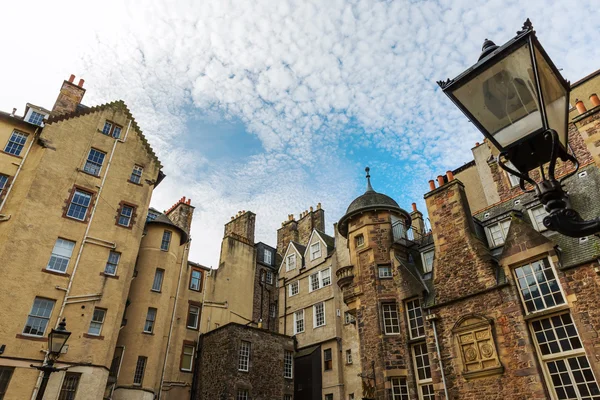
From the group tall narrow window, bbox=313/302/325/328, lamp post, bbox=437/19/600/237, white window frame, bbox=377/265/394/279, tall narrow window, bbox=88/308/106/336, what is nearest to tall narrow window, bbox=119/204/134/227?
tall narrow window, bbox=88/308/106/336

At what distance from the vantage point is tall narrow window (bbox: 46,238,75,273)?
22020 millimetres

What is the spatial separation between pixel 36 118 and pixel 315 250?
902 inches

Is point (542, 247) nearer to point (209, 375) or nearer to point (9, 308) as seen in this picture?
point (209, 375)

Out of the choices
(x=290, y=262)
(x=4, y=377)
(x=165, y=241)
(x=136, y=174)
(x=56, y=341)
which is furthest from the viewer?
(x=290, y=262)

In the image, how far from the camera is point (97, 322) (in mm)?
22328

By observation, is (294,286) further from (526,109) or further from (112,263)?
(526,109)

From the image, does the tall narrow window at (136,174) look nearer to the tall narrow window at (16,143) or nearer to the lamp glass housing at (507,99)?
the tall narrow window at (16,143)

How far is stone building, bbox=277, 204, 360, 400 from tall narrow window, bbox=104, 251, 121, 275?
15095 mm

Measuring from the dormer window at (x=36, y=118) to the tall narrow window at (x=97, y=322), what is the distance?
1298 centimetres

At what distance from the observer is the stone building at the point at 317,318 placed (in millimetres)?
27688

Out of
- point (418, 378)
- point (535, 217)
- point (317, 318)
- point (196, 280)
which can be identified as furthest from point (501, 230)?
point (196, 280)

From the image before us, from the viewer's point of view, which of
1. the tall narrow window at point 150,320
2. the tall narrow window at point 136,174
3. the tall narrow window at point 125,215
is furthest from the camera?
the tall narrow window at point 136,174

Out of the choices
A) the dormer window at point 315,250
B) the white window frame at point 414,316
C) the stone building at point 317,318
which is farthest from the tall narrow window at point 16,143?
the white window frame at point 414,316

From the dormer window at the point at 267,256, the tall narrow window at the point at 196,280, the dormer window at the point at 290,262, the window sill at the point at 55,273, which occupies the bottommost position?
the window sill at the point at 55,273
